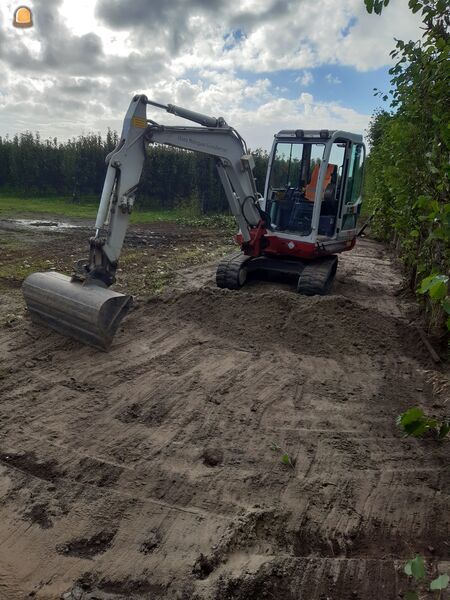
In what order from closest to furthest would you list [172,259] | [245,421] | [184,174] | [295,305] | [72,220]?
1. [245,421]
2. [295,305]
3. [172,259]
4. [72,220]
5. [184,174]

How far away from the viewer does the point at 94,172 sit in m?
27.5

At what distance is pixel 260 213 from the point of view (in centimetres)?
896

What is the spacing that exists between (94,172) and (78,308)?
23047mm

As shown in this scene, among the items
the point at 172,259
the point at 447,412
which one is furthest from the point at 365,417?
the point at 172,259

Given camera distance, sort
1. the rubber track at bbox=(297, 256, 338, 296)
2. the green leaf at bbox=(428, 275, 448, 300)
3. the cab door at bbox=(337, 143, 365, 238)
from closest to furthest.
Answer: the green leaf at bbox=(428, 275, 448, 300) → the rubber track at bbox=(297, 256, 338, 296) → the cab door at bbox=(337, 143, 365, 238)

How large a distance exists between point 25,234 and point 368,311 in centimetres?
1063

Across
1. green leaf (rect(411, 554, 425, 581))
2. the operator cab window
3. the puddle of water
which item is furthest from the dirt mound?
the puddle of water

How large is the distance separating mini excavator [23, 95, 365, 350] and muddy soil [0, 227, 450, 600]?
494 millimetres

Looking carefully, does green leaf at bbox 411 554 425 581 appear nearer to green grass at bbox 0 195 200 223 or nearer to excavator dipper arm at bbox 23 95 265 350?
excavator dipper arm at bbox 23 95 265 350

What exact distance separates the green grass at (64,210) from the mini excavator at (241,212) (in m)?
11.9

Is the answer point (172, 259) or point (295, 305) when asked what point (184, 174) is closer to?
point (172, 259)

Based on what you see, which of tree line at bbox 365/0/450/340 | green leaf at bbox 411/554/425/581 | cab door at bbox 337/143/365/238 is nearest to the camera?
green leaf at bbox 411/554/425/581

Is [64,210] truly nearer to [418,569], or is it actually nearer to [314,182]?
[314,182]

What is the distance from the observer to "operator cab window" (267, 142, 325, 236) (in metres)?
9.11
